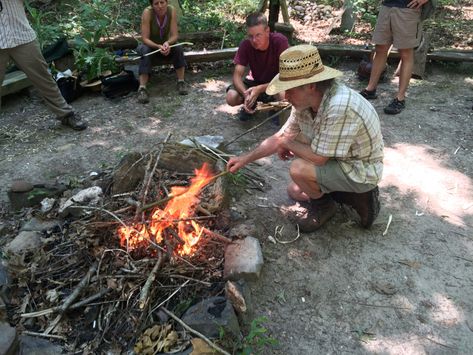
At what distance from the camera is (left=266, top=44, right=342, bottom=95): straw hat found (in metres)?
2.75

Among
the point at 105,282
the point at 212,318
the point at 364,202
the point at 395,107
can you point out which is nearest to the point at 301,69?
the point at 364,202

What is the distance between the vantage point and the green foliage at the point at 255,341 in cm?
245

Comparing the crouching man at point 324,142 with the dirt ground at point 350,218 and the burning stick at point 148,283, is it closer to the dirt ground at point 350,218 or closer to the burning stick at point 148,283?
the dirt ground at point 350,218

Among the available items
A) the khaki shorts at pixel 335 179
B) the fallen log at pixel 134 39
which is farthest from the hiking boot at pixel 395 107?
the fallen log at pixel 134 39

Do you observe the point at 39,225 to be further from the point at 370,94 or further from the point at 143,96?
the point at 370,94

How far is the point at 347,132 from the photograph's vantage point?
2859 millimetres

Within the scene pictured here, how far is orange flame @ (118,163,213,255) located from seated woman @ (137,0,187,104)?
3.20m

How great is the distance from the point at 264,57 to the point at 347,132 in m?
2.45

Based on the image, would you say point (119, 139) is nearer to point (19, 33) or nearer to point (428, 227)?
point (19, 33)

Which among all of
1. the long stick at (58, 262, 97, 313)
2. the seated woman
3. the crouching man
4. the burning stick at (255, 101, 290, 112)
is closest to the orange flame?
the long stick at (58, 262, 97, 313)

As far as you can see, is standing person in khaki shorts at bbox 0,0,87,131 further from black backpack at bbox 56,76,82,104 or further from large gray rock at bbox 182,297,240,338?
large gray rock at bbox 182,297,240,338

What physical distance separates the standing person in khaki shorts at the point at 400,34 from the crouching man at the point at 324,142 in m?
2.65

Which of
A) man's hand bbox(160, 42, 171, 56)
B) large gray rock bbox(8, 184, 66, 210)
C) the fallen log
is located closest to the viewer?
large gray rock bbox(8, 184, 66, 210)

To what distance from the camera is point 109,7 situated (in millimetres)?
8445
